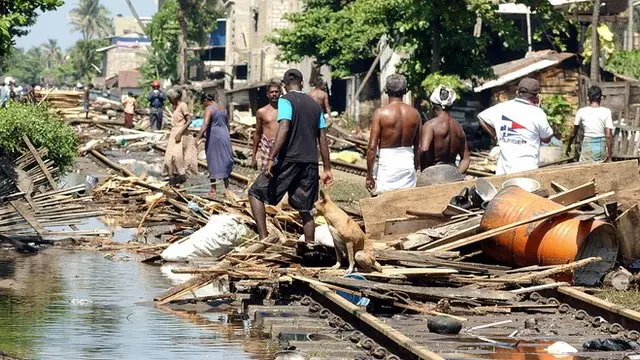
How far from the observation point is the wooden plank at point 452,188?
12031 mm

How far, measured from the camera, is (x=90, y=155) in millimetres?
32438

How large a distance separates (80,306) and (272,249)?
1.73 metres

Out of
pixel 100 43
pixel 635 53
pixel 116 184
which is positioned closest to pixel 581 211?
pixel 116 184

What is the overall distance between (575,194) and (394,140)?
1892 mm

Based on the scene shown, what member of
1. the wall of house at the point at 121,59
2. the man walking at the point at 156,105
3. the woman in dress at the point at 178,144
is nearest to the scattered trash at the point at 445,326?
the woman in dress at the point at 178,144

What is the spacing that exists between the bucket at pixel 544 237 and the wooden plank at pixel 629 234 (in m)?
0.16

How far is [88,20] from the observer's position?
172 meters

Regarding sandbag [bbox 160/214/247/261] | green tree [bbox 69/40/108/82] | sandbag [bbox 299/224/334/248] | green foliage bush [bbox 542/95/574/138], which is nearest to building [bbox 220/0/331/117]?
green foliage bush [bbox 542/95/574/138]

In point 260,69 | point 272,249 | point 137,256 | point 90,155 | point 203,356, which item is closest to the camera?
point 203,356

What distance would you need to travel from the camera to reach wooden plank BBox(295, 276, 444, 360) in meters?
7.16

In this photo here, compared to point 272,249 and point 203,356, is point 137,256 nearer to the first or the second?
point 272,249

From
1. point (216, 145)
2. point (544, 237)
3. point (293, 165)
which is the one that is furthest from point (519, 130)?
point (216, 145)

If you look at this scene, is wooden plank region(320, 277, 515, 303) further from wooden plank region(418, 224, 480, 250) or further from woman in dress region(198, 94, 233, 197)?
woman in dress region(198, 94, 233, 197)

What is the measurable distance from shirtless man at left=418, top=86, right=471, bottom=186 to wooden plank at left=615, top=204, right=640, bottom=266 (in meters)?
2.12
